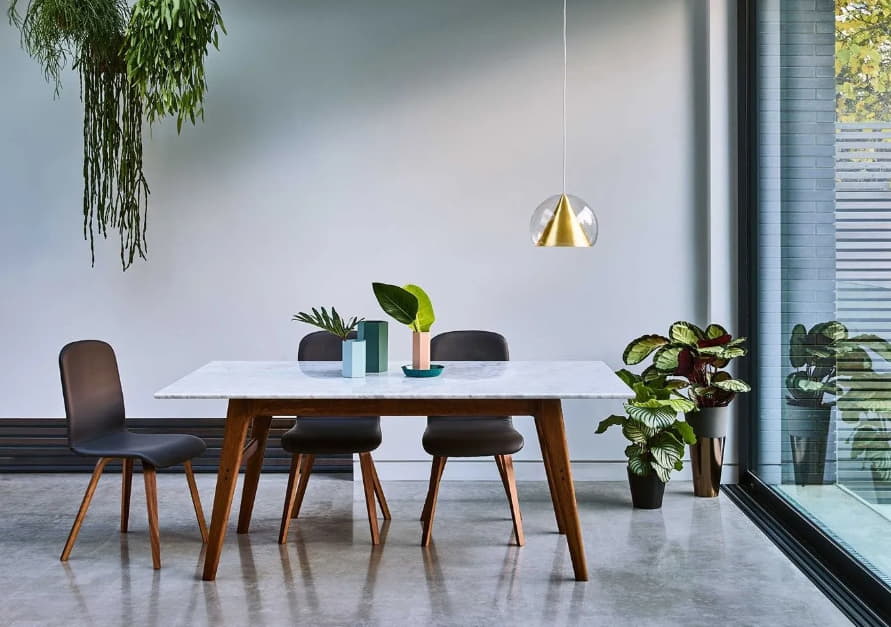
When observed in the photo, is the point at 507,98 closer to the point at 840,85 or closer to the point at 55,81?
the point at 840,85

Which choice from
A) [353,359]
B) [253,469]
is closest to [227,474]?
[253,469]

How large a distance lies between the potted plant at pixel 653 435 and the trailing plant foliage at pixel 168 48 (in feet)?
8.98

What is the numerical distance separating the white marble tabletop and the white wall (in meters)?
1.18

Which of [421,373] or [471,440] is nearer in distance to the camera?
[421,373]

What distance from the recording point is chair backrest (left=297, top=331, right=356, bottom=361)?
4738mm

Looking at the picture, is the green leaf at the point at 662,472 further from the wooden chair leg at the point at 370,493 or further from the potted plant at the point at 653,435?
the wooden chair leg at the point at 370,493

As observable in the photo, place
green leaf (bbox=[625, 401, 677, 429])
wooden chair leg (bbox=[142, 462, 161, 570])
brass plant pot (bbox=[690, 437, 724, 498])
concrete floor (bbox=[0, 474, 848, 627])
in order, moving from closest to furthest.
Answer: concrete floor (bbox=[0, 474, 848, 627]) → wooden chair leg (bbox=[142, 462, 161, 570]) → green leaf (bbox=[625, 401, 677, 429]) → brass plant pot (bbox=[690, 437, 724, 498])

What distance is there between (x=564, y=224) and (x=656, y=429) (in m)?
1.33

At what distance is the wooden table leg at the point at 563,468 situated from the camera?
3.71 m

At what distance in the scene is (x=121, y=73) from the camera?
5.13m

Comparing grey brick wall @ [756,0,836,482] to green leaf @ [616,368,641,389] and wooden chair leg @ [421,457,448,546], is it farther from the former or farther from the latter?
wooden chair leg @ [421,457,448,546]

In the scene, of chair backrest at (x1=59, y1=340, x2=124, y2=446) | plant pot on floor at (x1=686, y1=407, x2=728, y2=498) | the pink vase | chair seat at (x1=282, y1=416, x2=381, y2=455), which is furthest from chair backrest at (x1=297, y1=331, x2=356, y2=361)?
plant pot on floor at (x1=686, y1=407, x2=728, y2=498)

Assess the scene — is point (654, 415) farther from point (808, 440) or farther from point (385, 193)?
point (385, 193)

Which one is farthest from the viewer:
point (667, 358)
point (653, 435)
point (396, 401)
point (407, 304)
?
point (667, 358)
